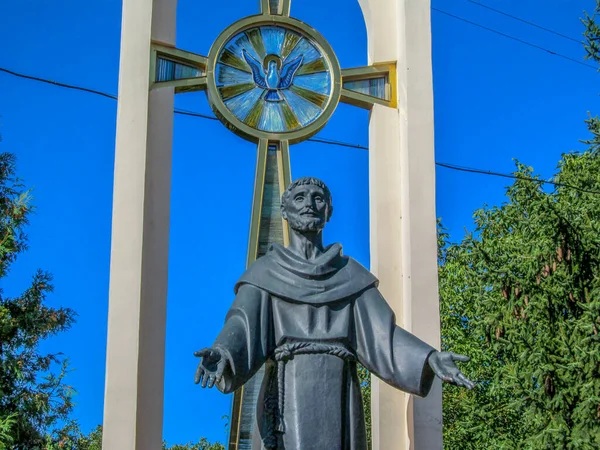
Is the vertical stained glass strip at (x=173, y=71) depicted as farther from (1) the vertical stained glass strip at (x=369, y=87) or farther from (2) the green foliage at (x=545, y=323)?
(2) the green foliage at (x=545, y=323)

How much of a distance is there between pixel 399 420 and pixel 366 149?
2.55 meters

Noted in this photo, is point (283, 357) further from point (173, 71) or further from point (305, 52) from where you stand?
point (305, 52)

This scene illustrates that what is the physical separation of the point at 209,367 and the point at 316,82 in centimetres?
367

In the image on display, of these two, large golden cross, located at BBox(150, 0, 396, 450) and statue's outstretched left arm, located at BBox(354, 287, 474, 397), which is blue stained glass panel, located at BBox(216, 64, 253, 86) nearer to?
large golden cross, located at BBox(150, 0, 396, 450)

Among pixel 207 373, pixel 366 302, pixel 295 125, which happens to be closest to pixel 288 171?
pixel 295 125

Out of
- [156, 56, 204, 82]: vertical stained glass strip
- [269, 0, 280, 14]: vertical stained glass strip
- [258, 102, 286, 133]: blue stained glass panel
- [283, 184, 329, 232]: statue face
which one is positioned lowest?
[283, 184, 329, 232]: statue face

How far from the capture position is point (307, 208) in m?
6.78

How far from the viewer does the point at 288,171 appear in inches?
336

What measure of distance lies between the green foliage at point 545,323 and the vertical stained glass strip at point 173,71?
9274 mm

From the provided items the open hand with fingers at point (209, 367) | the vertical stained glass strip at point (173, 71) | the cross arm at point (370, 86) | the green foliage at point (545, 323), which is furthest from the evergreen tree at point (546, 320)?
the open hand with fingers at point (209, 367)

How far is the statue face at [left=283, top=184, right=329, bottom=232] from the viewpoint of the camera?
6781 mm

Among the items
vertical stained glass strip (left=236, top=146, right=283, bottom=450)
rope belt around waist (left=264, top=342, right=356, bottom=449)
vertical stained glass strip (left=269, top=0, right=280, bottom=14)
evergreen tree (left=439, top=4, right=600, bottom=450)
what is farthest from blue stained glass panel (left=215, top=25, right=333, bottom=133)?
evergreen tree (left=439, top=4, right=600, bottom=450)

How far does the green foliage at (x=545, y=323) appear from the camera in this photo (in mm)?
15789

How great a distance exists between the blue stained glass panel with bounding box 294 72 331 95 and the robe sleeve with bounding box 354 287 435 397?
2.56 metres
